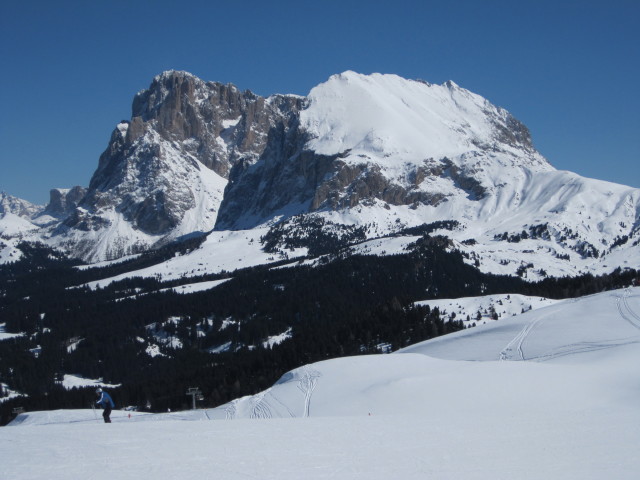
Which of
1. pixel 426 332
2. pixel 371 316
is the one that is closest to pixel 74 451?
pixel 426 332

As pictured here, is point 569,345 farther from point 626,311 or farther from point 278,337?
point 278,337

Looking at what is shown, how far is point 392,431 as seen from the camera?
29.0m

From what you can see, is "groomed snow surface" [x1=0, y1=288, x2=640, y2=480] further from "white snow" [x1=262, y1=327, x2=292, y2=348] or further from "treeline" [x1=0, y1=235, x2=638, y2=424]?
"white snow" [x1=262, y1=327, x2=292, y2=348]

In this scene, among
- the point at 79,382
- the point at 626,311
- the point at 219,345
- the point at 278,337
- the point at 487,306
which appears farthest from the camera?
the point at 219,345

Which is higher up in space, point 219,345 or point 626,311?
point 219,345

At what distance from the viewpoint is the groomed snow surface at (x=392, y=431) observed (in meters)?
21.4

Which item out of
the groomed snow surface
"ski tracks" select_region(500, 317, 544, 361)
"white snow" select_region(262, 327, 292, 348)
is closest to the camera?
the groomed snow surface

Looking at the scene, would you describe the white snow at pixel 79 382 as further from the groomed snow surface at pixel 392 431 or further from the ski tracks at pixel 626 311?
the groomed snow surface at pixel 392 431

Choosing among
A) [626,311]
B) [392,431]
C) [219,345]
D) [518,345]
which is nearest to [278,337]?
[219,345]

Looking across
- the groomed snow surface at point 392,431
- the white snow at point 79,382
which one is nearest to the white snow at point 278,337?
the white snow at point 79,382

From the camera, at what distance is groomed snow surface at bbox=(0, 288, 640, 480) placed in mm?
21391

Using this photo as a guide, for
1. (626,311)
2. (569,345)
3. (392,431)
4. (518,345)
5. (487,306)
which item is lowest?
(392,431)

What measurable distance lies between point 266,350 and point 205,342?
5025 centimetres

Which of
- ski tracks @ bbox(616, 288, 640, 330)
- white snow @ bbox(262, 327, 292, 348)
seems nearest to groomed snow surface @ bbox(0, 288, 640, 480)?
ski tracks @ bbox(616, 288, 640, 330)
